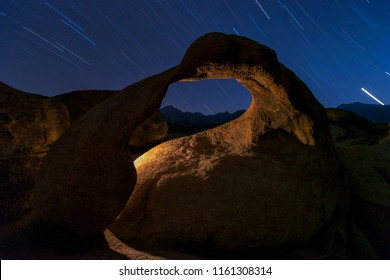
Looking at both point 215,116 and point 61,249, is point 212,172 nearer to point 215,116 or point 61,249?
point 61,249

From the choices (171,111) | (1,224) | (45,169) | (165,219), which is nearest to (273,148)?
(165,219)

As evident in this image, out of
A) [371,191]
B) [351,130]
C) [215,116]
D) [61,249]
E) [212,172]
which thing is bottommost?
[371,191]

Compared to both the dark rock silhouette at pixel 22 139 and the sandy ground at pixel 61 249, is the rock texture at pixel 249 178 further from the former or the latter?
the dark rock silhouette at pixel 22 139

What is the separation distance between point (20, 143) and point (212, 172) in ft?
10.9

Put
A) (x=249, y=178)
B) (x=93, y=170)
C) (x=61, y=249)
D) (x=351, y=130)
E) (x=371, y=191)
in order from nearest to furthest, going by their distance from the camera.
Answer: (x=61, y=249) → (x=93, y=170) → (x=249, y=178) → (x=371, y=191) → (x=351, y=130)

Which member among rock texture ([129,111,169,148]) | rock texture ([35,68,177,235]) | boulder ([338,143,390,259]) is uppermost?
rock texture ([129,111,169,148])

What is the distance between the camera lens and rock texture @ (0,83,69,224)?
173 inches

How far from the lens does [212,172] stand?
14.6 feet

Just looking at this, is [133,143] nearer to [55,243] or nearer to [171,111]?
[55,243]

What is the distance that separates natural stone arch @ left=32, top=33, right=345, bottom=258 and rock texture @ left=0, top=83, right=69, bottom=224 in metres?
1.35

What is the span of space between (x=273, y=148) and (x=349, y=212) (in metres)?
2.03

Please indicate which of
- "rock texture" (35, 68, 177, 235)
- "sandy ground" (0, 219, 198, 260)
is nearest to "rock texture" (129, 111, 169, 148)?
"rock texture" (35, 68, 177, 235)

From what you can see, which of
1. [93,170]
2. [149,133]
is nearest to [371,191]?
[93,170]

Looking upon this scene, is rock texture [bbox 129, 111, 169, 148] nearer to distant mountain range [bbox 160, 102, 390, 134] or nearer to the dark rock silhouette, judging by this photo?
the dark rock silhouette
